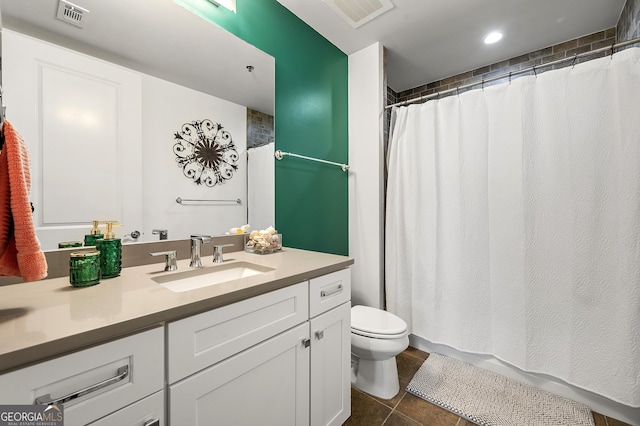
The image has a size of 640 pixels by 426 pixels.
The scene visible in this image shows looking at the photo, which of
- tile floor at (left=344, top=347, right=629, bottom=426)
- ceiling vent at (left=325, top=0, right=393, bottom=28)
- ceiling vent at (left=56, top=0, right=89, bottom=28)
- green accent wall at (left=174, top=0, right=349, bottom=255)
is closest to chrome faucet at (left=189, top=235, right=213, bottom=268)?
green accent wall at (left=174, top=0, right=349, bottom=255)

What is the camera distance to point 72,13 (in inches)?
37.5

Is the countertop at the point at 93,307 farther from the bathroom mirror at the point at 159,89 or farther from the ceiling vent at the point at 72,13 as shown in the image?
the ceiling vent at the point at 72,13

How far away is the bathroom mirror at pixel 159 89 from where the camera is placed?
90 centimetres

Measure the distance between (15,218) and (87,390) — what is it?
1.38 feet

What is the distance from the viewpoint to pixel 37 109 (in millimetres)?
860

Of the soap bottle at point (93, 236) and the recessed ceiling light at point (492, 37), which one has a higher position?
the recessed ceiling light at point (492, 37)

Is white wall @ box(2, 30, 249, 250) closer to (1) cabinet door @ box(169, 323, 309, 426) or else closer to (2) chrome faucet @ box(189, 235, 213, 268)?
(2) chrome faucet @ box(189, 235, 213, 268)

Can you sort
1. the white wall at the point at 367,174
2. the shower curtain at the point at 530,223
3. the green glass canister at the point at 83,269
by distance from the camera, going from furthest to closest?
the white wall at the point at 367,174 < the shower curtain at the point at 530,223 < the green glass canister at the point at 83,269

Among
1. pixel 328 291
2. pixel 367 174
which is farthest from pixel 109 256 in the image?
pixel 367 174

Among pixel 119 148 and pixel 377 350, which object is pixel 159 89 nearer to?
pixel 119 148

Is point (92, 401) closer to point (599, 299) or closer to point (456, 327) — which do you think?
point (456, 327)

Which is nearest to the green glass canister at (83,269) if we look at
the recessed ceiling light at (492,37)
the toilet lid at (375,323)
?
the toilet lid at (375,323)

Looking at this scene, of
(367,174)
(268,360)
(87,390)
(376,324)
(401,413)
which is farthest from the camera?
(367,174)

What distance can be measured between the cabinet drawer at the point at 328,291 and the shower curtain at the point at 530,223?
969mm
